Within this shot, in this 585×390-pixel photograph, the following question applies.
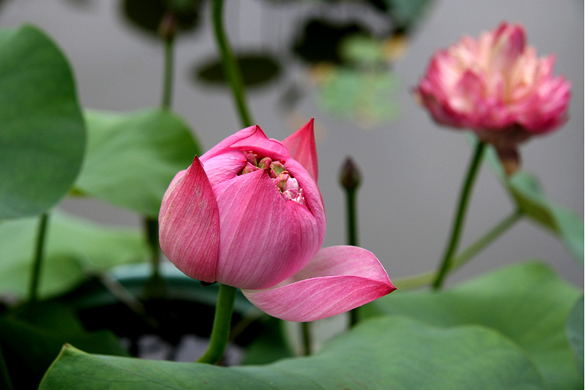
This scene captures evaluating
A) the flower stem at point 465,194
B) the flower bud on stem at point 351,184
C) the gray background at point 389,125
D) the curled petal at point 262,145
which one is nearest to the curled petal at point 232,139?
the curled petal at point 262,145

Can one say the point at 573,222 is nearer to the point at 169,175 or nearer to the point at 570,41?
the point at 169,175

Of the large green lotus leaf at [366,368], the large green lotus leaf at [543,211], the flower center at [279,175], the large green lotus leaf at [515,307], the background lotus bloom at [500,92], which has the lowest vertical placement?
the large green lotus leaf at [515,307]

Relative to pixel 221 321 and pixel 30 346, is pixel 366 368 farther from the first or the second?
pixel 30 346

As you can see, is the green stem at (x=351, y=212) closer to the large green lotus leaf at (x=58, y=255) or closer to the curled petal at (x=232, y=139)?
the curled petal at (x=232, y=139)

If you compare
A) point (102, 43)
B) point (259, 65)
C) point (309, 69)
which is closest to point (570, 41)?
point (309, 69)

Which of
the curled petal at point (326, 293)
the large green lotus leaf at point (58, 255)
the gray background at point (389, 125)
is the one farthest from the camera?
the gray background at point (389, 125)

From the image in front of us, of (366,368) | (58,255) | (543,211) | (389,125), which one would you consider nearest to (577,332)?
(366,368)

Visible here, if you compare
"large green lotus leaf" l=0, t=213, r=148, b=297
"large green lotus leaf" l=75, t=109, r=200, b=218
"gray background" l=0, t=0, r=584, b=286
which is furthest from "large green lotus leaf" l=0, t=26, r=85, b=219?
"gray background" l=0, t=0, r=584, b=286

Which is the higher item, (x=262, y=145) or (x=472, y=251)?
(x=262, y=145)
